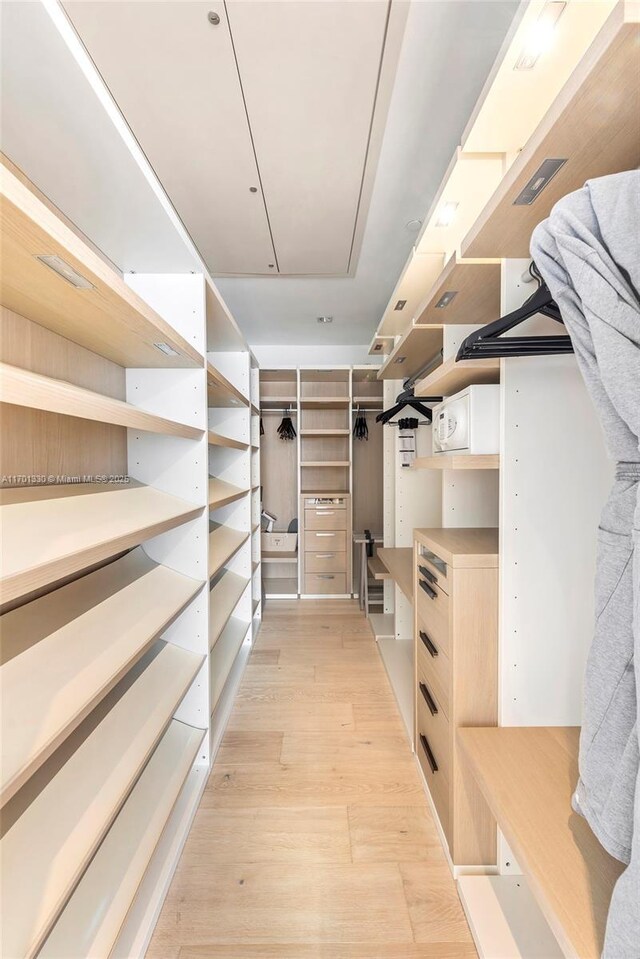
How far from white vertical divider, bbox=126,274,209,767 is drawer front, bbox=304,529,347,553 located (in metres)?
2.29

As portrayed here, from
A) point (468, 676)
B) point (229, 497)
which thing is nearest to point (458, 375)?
point (468, 676)

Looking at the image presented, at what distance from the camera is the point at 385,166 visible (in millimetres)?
1855

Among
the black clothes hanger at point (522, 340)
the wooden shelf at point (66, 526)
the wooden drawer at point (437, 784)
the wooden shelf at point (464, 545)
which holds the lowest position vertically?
the wooden drawer at point (437, 784)

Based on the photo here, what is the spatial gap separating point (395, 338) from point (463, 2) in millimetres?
1868

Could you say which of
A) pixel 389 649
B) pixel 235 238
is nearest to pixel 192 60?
pixel 235 238

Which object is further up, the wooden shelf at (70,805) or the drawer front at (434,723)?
the wooden shelf at (70,805)

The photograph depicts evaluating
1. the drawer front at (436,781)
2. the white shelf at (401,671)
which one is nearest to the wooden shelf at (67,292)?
the drawer front at (436,781)

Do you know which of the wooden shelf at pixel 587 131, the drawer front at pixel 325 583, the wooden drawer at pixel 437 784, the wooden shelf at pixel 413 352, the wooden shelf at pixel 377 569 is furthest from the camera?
the drawer front at pixel 325 583

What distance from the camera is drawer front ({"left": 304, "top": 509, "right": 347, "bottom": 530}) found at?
3941 millimetres

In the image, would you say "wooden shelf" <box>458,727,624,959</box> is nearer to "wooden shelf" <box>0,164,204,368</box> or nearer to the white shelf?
the white shelf

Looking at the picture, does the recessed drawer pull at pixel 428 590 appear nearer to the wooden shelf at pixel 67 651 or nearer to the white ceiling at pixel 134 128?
the wooden shelf at pixel 67 651

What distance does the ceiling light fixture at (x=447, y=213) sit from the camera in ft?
4.94

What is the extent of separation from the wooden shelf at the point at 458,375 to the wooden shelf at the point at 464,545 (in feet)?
1.72

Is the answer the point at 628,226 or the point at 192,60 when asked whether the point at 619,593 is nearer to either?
the point at 628,226
